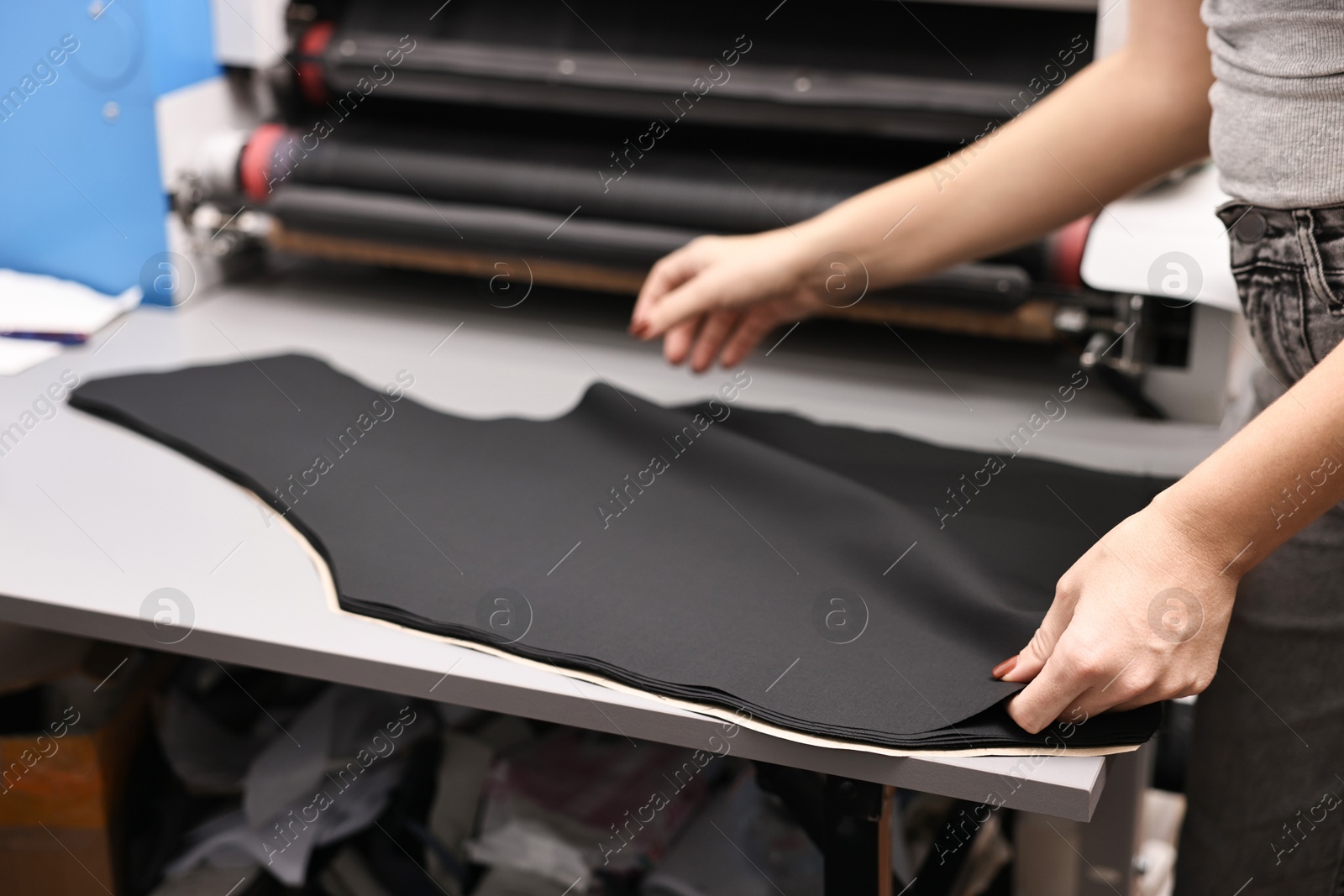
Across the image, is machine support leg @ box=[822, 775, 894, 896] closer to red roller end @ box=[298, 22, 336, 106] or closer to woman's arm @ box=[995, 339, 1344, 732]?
woman's arm @ box=[995, 339, 1344, 732]

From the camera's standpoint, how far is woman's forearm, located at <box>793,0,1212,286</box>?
0.84m

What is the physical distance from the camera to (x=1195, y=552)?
625 millimetres

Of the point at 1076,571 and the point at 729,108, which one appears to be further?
the point at 729,108

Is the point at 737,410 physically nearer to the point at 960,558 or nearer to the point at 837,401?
the point at 837,401

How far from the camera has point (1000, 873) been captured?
4.06 feet

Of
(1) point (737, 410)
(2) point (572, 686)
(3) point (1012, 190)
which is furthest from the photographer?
(1) point (737, 410)

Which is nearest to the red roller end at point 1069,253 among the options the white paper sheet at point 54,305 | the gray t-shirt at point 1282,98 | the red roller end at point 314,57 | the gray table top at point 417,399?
the gray table top at point 417,399

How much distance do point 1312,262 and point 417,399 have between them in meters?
0.75

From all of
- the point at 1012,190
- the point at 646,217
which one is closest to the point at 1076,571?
the point at 1012,190

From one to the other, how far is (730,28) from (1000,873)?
2.96 feet

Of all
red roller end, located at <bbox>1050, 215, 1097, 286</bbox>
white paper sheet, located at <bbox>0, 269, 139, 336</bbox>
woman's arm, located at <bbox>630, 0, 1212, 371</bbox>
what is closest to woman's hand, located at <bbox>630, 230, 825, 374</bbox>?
woman's arm, located at <bbox>630, 0, 1212, 371</bbox>

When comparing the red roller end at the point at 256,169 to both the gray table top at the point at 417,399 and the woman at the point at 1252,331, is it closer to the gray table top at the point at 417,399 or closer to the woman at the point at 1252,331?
the gray table top at the point at 417,399

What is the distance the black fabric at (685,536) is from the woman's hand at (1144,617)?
46 mm

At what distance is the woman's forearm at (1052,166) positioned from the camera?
2.74ft
